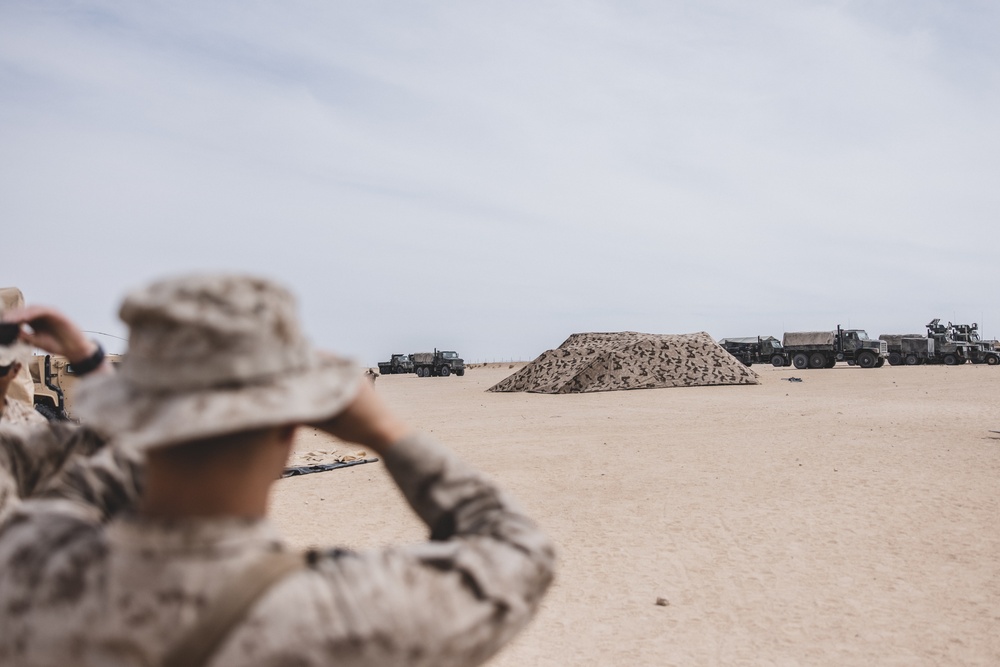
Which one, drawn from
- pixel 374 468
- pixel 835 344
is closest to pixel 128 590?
pixel 374 468

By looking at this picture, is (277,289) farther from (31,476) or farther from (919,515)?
(919,515)

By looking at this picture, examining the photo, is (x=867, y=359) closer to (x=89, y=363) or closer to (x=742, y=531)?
(x=742, y=531)

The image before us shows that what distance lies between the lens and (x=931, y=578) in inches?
231

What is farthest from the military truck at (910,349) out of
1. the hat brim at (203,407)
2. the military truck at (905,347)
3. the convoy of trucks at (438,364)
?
the hat brim at (203,407)

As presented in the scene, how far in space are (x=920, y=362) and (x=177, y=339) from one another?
167ft

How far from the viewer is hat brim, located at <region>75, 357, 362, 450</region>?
1.18m

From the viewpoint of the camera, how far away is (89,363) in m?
2.00

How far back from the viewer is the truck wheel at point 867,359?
4225 centimetres

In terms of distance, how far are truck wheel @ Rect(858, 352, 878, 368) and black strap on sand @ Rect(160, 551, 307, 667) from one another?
4524cm

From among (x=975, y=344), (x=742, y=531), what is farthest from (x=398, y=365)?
(x=742, y=531)

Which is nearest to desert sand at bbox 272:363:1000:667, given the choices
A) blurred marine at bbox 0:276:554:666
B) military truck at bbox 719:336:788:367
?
blurred marine at bbox 0:276:554:666

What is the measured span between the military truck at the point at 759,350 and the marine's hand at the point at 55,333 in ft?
156

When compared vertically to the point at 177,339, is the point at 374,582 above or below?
below

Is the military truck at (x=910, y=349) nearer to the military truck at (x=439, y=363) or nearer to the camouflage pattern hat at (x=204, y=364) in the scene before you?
the military truck at (x=439, y=363)
